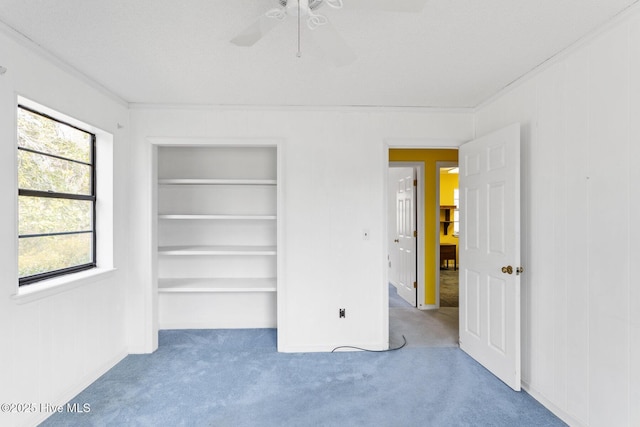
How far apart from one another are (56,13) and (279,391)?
2753 mm

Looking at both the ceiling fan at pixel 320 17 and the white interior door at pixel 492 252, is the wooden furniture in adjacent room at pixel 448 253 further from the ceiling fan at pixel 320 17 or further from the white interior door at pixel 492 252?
the ceiling fan at pixel 320 17

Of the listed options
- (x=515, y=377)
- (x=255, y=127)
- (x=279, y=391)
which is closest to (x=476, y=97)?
(x=255, y=127)

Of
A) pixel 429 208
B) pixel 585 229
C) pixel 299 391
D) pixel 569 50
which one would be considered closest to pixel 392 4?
pixel 569 50

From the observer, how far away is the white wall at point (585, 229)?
179cm

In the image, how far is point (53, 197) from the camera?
2402mm

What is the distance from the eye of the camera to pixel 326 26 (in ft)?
4.88

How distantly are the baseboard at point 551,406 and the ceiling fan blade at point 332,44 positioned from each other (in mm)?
2577

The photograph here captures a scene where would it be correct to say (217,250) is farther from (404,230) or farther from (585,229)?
(585,229)

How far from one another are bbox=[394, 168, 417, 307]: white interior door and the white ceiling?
6.99 ft

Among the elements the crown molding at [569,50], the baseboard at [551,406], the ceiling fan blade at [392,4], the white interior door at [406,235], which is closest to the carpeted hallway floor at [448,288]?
the white interior door at [406,235]

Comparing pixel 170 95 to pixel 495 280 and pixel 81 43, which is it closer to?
pixel 81 43

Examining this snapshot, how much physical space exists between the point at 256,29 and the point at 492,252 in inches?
95.9

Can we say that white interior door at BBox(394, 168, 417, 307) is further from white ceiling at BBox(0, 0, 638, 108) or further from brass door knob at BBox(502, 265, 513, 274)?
brass door knob at BBox(502, 265, 513, 274)

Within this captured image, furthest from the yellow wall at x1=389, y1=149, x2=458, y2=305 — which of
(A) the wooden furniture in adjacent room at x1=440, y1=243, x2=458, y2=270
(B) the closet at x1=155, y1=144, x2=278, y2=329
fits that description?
(A) the wooden furniture in adjacent room at x1=440, y1=243, x2=458, y2=270
